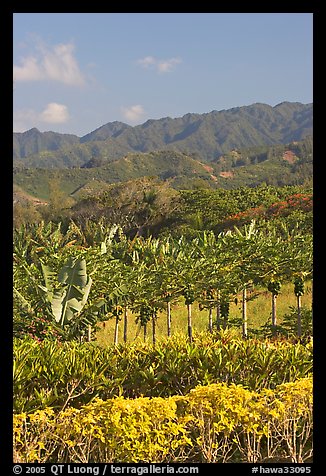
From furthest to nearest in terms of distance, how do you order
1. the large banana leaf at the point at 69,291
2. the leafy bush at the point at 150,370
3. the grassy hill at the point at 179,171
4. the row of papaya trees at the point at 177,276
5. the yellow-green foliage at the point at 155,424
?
the grassy hill at the point at 179,171
the row of papaya trees at the point at 177,276
the large banana leaf at the point at 69,291
the leafy bush at the point at 150,370
the yellow-green foliage at the point at 155,424

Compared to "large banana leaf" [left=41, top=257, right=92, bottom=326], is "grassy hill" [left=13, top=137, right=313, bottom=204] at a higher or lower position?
higher

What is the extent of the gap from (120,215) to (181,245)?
86.1ft

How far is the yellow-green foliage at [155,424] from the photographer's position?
3.66 m

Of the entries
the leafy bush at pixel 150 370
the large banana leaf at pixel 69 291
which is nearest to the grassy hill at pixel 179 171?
the large banana leaf at pixel 69 291

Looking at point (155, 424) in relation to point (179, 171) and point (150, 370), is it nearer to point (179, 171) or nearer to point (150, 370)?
point (150, 370)

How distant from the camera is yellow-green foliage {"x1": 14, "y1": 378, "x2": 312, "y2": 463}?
144 inches

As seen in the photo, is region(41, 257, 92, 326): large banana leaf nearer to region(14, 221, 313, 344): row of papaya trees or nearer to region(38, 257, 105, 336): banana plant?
region(38, 257, 105, 336): banana plant

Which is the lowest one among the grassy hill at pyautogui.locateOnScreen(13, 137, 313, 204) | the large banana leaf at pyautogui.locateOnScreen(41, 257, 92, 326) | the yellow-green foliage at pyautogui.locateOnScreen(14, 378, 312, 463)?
the yellow-green foliage at pyautogui.locateOnScreen(14, 378, 312, 463)

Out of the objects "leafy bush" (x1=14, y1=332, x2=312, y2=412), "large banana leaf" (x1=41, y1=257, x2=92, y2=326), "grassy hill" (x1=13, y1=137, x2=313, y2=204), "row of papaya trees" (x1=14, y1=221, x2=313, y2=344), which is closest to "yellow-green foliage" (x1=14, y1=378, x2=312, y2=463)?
"leafy bush" (x1=14, y1=332, x2=312, y2=412)

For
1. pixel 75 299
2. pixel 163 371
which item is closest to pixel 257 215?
pixel 75 299

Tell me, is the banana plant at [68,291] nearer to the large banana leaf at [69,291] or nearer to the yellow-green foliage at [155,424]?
the large banana leaf at [69,291]

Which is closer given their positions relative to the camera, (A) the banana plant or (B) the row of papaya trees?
(A) the banana plant
